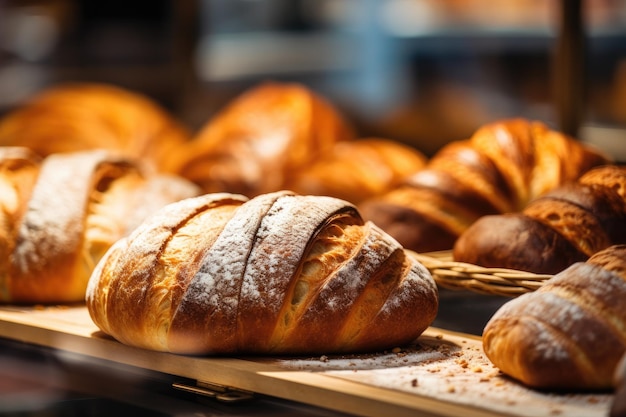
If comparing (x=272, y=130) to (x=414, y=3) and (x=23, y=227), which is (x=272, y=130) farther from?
(x=414, y=3)

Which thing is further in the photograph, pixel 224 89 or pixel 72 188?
pixel 224 89

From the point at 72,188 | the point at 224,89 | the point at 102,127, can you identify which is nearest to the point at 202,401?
the point at 72,188

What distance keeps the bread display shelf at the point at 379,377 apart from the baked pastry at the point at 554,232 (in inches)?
6.8

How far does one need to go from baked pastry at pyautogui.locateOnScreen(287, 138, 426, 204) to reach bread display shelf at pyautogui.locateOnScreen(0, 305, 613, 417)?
0.75 m

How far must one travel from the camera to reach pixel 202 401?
1577 mm

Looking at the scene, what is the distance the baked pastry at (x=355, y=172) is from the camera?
8.21ft

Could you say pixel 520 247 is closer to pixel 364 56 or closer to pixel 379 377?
pixel 379 377

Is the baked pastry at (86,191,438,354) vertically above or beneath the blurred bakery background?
beneath

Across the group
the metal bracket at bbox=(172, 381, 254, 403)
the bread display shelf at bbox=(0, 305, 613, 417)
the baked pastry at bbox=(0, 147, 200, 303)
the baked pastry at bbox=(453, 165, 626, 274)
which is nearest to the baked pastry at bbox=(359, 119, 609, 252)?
the baked pastry at bbox=(453, 165, 626, 274)

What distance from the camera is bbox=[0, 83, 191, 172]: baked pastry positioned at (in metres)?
3.06

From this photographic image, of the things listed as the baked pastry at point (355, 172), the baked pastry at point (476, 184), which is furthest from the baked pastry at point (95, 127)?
the baked pastry at point (476, 184)

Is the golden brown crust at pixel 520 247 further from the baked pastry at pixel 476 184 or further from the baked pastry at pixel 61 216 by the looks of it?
the baked pastry at pixel 61 216

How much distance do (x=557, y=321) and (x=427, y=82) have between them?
129 inches

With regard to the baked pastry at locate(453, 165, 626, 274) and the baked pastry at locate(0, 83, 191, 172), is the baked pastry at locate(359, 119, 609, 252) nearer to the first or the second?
the baked pastry at locate(453, 165, 626, 274)
